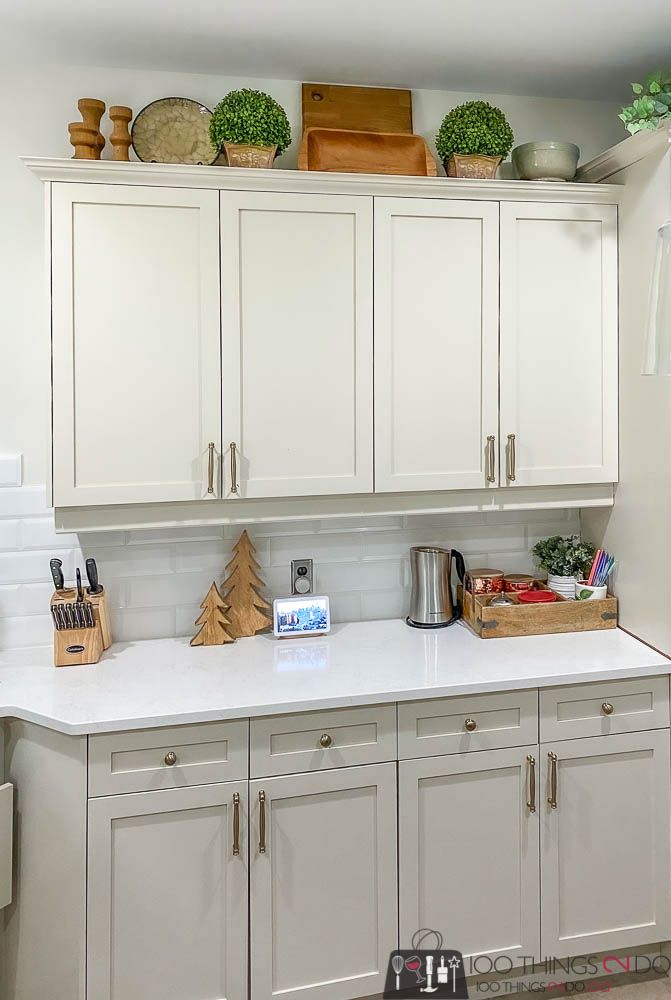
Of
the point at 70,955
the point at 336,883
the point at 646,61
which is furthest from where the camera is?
the point at 646,61

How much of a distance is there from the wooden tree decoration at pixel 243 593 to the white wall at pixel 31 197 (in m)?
0.67

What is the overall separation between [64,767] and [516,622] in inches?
55.1

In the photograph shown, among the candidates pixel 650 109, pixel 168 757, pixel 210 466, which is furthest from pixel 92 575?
pixel 650 109

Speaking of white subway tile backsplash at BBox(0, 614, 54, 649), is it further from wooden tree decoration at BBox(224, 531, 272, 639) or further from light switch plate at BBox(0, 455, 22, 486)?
wooden tree decoration at BBox(224, 531, 272, 639)

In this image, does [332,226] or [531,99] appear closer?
[332,226]

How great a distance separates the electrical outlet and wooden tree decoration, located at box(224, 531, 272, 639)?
12cm

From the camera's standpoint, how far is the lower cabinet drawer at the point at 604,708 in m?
2.09

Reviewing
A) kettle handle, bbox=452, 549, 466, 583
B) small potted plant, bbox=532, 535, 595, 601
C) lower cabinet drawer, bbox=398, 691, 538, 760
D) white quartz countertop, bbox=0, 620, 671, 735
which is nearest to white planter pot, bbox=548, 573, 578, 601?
small potted plant, bbox=532, 535, 595, 601

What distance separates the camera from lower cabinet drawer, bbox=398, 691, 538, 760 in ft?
6.60

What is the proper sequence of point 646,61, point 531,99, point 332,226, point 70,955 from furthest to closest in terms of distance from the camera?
A: point 531,99, point 646,61, point 332,226, point 70,955

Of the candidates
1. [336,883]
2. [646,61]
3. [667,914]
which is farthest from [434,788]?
[646,61]

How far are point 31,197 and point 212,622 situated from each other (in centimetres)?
142

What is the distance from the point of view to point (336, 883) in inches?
78.0

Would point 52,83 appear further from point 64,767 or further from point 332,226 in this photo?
point 64,767
